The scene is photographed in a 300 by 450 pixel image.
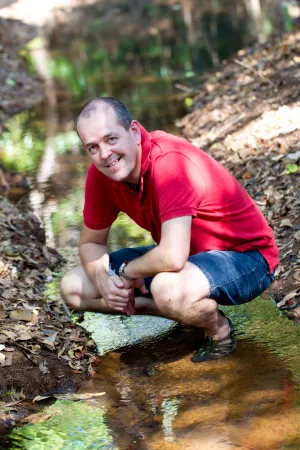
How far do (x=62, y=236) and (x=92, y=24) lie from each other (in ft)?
67.8

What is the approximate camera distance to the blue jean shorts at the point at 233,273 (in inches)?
176

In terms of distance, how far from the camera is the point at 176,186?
423 cm

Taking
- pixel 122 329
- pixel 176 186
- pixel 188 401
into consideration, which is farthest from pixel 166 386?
pixel 176 186

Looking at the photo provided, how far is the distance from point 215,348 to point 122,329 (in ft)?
2.72

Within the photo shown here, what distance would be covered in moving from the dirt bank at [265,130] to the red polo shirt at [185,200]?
0.79 m

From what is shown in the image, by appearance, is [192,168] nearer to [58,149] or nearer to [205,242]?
[205,242]

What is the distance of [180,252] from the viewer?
426 cm

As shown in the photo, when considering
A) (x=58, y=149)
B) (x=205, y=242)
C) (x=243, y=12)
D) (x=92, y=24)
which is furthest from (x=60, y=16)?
(x=205, y=242)

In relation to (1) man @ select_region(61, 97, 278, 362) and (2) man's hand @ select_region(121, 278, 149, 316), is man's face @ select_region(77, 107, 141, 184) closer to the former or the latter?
(1) man @ select_region(61, 97, 278, 362)

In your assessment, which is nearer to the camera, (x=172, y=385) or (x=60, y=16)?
(x=172, y=385)

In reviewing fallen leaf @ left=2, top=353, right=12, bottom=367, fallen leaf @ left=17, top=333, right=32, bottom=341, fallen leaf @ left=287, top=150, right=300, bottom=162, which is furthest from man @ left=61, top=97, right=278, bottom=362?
fallen leaf @ left=287, top=150, right=300, bottom=162

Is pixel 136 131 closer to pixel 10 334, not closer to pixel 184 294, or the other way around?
pixel 184 294

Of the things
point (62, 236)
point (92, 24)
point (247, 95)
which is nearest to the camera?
point (62, 236)

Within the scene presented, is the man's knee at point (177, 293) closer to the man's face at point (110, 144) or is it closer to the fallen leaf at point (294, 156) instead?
the man's face at point (110, 144)
